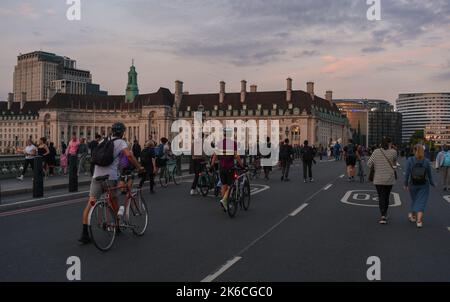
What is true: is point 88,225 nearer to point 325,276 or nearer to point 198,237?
point 198,237

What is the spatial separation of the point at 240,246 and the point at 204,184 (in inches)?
344

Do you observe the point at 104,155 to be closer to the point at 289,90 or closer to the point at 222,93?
the point at 289,90

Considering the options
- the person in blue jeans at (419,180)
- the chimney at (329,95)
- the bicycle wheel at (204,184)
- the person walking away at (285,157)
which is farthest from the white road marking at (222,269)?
the chimney at (329,95)

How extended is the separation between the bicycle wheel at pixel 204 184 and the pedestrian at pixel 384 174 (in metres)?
7.13

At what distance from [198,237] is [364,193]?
10.6 metres

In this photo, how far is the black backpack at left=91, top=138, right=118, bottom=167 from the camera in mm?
8398

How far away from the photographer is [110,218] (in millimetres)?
8438

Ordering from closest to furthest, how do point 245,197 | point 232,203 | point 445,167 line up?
point 232,203 < point 245,197 < point 445,167

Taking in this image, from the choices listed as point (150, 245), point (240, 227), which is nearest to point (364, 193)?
point (240, 227)

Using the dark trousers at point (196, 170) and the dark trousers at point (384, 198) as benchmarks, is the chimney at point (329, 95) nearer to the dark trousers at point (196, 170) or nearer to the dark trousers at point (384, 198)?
the dark trousers at point (196, 170)

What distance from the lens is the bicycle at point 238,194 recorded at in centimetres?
1193

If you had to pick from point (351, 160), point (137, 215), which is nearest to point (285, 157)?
point (351, 160)

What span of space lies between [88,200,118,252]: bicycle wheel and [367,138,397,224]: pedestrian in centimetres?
623
